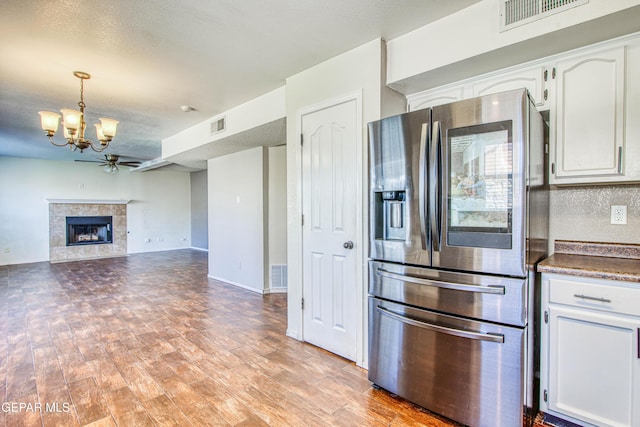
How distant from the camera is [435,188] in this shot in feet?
6.24

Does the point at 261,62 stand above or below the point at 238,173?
above

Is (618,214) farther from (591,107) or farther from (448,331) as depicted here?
(448,331)

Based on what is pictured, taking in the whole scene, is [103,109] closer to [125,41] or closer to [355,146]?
[125,41]

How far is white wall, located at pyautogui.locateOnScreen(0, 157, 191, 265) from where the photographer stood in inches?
300

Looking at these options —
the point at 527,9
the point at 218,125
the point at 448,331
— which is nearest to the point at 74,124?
the point at 218,125

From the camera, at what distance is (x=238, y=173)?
18.0ft

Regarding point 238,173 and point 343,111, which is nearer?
point 343,111

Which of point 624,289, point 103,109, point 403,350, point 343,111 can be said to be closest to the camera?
point 624,289

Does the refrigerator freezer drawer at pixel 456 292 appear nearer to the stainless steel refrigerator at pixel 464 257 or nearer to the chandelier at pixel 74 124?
the stainless steel refrigerator at pixel 464 257

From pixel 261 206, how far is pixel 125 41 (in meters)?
2.84

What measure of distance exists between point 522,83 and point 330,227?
1.78m

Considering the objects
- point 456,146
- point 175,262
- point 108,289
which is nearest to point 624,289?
point 456,146

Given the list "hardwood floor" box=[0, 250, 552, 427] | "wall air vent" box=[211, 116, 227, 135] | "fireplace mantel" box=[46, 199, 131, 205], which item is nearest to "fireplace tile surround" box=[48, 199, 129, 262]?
"fireplace mantel" box=[46, 199, 131, 205]

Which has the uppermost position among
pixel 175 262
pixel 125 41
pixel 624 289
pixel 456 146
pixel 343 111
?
pixel 125 41
